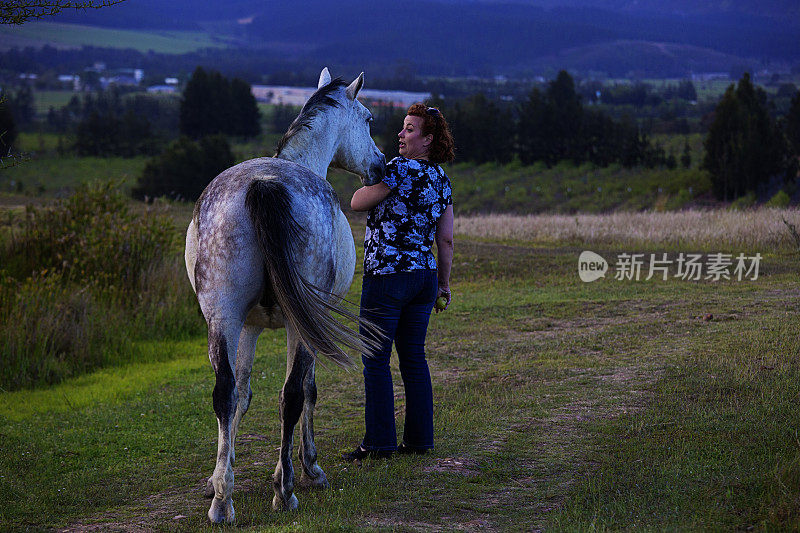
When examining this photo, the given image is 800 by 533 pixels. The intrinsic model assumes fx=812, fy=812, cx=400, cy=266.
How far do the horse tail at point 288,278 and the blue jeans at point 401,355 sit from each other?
82 centimetres

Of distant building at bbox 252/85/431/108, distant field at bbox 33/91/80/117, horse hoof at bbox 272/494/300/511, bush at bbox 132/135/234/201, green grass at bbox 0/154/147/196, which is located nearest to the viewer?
horse hoof at bbox 272/494/300/511

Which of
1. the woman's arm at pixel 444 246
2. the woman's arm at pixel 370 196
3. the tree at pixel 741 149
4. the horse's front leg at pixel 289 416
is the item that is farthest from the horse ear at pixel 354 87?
the tree at pixel 741 149

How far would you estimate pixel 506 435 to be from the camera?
6.07 m

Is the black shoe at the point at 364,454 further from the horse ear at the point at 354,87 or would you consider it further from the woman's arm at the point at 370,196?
the horse ear at the point at 354,87

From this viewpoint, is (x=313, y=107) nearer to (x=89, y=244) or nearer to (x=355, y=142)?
(x=355, y=142)

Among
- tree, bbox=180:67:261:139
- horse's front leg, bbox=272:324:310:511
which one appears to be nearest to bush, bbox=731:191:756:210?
horse's front leg, bbox=272:324:310:511

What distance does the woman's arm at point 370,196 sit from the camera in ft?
17.9

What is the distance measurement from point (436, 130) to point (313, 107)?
34.4 inches

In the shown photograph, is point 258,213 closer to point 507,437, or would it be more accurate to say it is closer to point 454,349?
point 507,437

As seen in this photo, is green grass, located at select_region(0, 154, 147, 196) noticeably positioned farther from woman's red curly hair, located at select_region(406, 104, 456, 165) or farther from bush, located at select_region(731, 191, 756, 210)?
woman's red curly hair, located at select_region(406, 104, 456, 165)

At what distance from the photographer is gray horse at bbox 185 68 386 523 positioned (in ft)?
14.6

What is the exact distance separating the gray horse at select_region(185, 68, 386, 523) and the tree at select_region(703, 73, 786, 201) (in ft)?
113

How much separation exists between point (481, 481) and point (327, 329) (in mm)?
1443

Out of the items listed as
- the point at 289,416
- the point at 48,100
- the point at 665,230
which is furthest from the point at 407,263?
the point at 48,100
